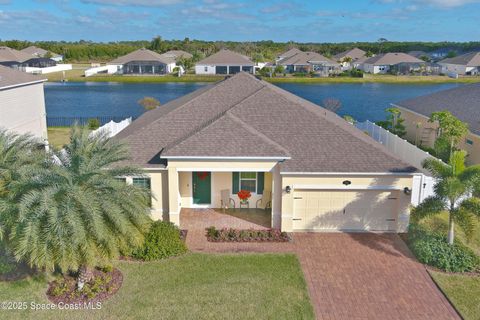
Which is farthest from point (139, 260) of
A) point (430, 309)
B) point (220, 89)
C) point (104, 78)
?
point (104, 78)

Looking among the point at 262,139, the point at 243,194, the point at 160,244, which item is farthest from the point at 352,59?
the point at 160,244

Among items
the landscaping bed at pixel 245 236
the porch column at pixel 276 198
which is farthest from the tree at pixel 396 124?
the landscaping bed at pixel 245 236

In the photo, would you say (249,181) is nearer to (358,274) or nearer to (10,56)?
(358,274)

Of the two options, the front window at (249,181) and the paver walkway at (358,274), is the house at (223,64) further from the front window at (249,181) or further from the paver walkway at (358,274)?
the paver walkway at (358,274)

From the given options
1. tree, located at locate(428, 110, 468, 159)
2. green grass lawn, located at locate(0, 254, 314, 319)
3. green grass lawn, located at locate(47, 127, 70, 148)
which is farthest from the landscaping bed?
green grass lawn, located at locate(47, 127, 70, 148)

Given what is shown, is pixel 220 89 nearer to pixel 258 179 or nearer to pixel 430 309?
pixel 258 179
